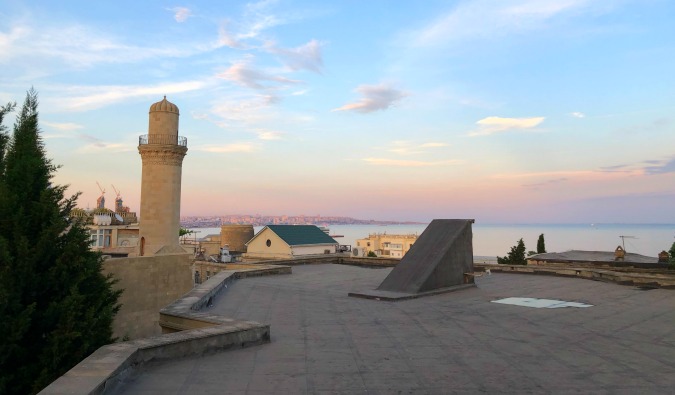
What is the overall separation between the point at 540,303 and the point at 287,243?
132 feet

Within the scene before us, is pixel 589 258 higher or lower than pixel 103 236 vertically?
lower

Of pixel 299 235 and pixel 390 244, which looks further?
pixel 390 244

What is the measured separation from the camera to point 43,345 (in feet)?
32.7

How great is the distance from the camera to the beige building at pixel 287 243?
52.3m

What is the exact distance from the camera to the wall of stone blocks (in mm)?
24406

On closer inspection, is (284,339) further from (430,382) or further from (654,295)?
(654,295)

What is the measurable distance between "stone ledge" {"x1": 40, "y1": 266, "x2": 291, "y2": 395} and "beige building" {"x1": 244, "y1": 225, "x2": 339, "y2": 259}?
4135cm

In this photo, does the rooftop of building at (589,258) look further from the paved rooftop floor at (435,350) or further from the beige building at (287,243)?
the beige building at (287,243)

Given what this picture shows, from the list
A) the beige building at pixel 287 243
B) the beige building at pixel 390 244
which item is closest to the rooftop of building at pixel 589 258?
the beige building at pixel 287 243

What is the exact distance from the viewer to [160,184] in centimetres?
3641

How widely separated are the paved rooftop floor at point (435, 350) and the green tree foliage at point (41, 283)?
10.4 ft

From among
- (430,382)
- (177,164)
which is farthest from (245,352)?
(177,164)

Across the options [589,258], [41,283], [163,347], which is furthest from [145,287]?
[589,258]

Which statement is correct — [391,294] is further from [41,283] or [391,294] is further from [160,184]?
[160,184]
